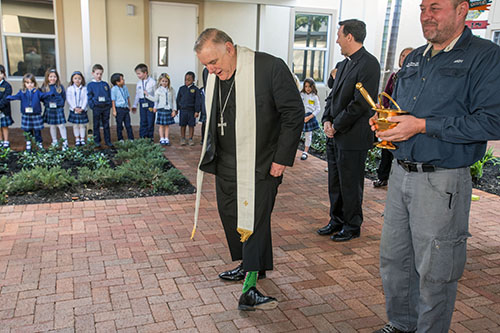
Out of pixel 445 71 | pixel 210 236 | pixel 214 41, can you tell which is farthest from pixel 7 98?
pixel 445 71

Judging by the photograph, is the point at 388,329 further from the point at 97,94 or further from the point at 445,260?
the point at 97,94

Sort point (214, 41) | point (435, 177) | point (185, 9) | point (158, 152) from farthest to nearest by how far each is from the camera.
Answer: point (185, 9) < point (158, 152) < point (214, 41) < point (435, 177)

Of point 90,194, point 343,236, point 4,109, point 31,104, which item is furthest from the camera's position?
point 4,109

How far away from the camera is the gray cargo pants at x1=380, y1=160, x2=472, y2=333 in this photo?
2.38m

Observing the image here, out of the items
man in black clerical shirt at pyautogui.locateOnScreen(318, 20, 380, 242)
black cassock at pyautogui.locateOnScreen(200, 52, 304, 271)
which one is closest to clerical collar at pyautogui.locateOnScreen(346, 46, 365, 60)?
man in black clerical shirt at pyautogui.locateOnScreen(318, 20, 380, 242)

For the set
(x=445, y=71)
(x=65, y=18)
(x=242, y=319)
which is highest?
(x=65, y=18)

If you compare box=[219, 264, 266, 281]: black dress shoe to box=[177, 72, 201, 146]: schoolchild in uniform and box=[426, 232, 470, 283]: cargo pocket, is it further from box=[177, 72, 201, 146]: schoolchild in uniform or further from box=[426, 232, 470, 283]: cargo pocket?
box=[177, 72, 201, 146]: schoolchild in uniform

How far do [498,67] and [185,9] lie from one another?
1031cm

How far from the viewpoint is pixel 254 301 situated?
3178mm

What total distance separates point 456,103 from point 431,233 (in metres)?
0.70

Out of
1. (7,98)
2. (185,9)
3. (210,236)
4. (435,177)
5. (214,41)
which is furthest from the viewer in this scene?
(185,9)

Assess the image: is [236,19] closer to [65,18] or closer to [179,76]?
[179,76]

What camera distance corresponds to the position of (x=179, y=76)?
38.9ft

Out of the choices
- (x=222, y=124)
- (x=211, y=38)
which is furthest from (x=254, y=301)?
(x=211, y=38)
